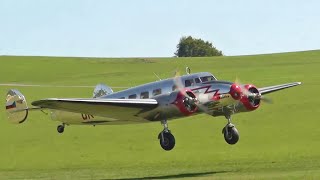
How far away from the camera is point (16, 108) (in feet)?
160

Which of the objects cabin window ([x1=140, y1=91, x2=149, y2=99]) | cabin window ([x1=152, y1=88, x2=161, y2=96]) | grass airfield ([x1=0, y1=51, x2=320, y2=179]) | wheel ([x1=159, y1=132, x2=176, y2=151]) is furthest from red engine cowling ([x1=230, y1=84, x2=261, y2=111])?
cabin window ([x1=140, y1=91, x2=149, y2=99])

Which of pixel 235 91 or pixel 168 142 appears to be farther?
pixel 168 142

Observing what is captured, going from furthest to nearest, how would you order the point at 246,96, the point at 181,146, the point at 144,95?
the point at 181,146 < the point at 144,95 < the point at 246,96

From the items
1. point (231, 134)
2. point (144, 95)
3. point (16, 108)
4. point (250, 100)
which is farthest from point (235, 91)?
Result: point (16, 108)

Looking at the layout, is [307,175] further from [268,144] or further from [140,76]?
[140,76]

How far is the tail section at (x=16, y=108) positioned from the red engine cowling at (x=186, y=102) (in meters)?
9.82

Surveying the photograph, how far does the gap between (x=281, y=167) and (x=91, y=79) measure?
2041 inches

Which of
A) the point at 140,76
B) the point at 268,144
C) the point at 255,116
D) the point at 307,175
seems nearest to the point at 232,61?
the point at 140,76

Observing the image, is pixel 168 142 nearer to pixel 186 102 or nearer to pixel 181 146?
pixel 186 102

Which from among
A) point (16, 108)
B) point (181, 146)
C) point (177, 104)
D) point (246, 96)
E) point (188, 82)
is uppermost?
point (181, 146)

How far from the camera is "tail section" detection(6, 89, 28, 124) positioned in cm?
4819

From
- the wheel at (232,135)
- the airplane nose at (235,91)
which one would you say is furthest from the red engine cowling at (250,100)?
the wheel at (232,135)

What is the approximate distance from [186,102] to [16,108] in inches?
438

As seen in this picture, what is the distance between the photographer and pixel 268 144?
62.8 metres
